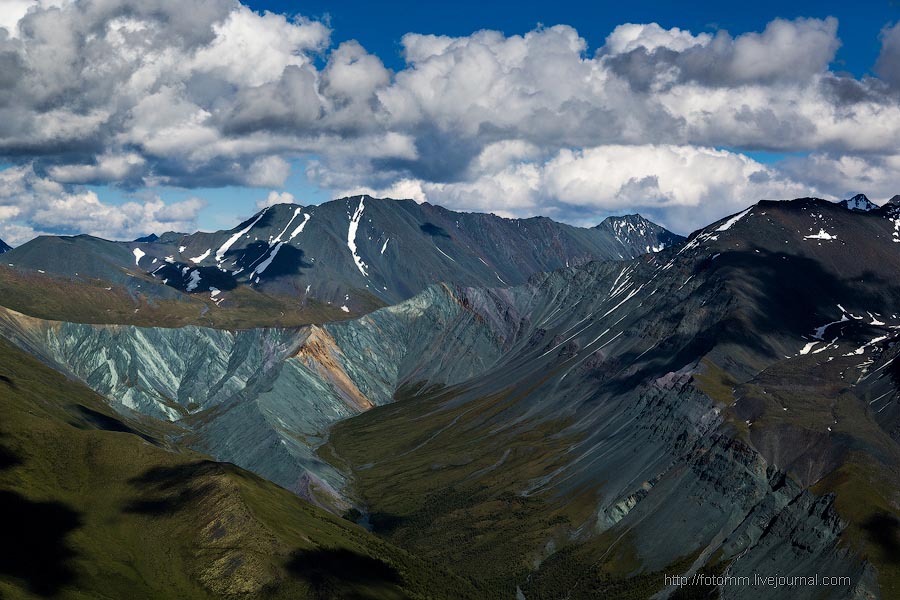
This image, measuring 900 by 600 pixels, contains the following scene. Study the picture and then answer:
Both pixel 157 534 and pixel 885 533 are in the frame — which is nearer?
pixel 885 533

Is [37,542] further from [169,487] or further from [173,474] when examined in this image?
[173,474]

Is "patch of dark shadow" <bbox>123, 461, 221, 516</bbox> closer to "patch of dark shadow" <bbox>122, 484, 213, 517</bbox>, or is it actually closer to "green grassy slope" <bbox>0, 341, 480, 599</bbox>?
"patch of dark shadow" <bbox>122, 484, 213, 517</bbox>

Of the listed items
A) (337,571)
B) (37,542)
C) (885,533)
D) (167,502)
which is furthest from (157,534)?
(885,533)

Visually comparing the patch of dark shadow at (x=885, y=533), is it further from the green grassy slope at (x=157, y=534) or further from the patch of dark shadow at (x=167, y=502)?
the patch of dark shadow at (x=167, y=502)

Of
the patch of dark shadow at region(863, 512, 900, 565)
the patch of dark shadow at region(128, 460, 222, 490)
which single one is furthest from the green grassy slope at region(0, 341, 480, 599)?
the patch of dark shadow at region(863, 512, 900, 565)

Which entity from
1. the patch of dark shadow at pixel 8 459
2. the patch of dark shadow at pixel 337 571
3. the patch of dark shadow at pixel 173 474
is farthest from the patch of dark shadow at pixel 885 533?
the patch of dark shadow at pixel 8 459

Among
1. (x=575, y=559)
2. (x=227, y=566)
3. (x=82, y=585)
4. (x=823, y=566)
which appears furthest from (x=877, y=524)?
(x=82, y=585)

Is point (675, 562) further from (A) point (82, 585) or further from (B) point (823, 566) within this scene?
(A) point (82, 585)
